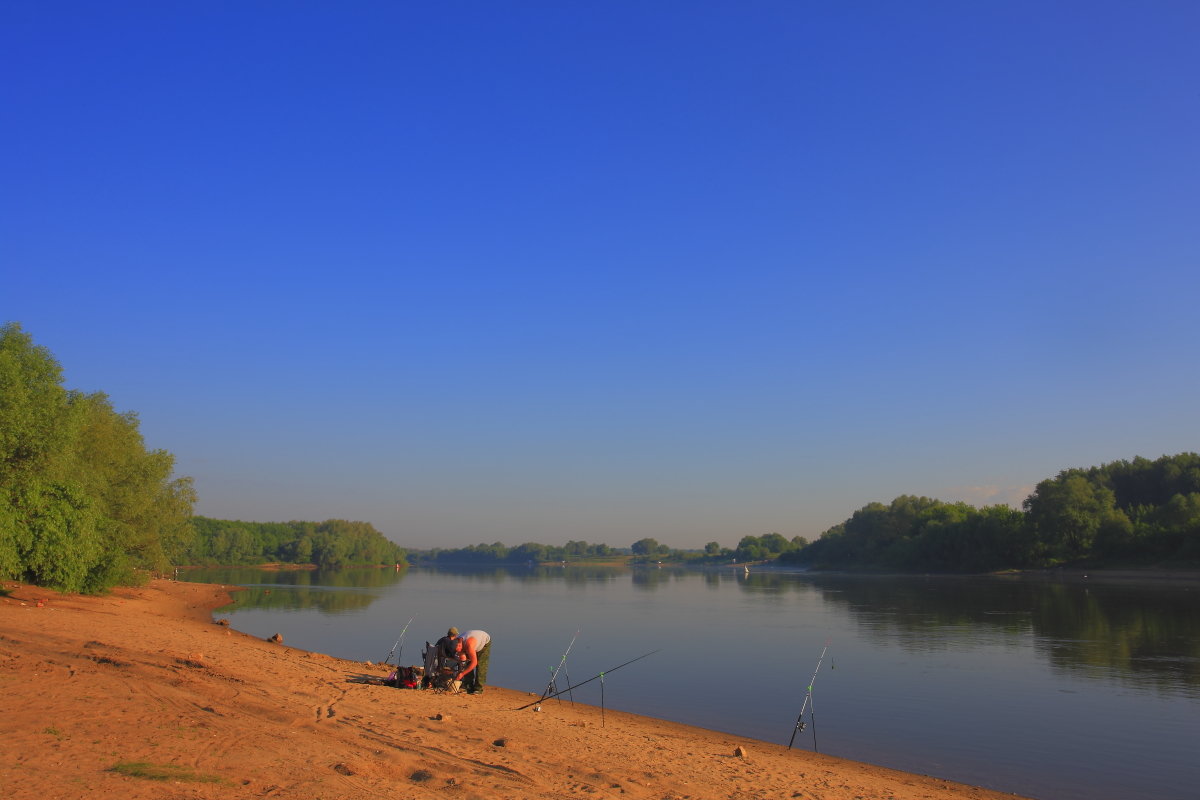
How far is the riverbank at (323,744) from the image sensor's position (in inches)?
316

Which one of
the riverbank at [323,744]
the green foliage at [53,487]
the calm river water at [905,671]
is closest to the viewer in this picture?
the riverbank at [323,744]

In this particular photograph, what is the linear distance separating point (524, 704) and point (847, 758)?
22.2ft

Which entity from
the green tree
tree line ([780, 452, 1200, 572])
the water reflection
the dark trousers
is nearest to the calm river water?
the water reflection

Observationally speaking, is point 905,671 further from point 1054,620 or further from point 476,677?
point 1054,620

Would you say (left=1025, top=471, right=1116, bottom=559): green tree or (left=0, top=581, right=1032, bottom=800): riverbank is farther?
(left=1025, top=471, right=1116, bottom=559): green tree

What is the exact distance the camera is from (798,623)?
40719 mm

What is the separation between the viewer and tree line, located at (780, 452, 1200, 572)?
7581 centimetres

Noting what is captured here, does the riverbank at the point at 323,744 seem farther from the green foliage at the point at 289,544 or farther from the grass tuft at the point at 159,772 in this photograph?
the green foliage at the point at 289,544

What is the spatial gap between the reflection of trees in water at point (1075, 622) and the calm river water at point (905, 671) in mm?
142

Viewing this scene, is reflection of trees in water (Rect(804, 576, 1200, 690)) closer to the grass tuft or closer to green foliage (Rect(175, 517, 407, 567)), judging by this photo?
the grass tuft

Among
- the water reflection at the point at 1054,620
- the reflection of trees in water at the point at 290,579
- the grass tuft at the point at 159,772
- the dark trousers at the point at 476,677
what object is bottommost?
the reflection of trees in water at the point at 290,579

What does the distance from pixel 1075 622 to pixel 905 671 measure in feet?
62.6

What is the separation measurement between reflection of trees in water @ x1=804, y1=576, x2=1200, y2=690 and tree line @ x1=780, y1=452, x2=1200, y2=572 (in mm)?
13922

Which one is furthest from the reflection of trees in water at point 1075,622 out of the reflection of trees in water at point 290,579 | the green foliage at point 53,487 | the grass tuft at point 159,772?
the reflection of trees in water at point 290,579
